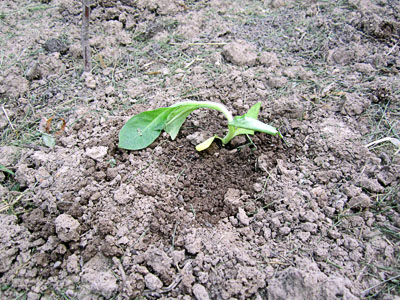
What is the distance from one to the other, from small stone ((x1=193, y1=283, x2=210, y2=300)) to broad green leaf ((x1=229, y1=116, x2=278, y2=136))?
0.75m

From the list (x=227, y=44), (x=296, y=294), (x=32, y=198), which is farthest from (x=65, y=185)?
(x=227, y=44)

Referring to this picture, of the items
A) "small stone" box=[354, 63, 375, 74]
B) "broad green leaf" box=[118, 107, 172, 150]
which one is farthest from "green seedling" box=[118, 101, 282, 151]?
"small stone" box=[354, 63, 375, 74]

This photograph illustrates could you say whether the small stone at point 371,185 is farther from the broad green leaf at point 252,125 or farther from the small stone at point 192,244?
the small stone at point 192,244

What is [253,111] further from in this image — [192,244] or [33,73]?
[33,73]

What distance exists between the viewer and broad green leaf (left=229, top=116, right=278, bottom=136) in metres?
1.53

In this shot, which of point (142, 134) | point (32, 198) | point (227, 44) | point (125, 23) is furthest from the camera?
point (125, 23)

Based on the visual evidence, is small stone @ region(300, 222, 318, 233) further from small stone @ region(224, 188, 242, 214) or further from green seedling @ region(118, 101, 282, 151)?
green seedling @ region(118, 101, 282, 151)

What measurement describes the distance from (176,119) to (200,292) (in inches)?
35.9

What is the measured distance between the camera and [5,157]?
5.86ft

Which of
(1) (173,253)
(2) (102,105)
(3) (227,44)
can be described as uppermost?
(3) (227,44)

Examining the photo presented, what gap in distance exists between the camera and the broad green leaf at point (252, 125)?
1.53 metres

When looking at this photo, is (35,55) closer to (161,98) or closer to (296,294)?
(161,98)

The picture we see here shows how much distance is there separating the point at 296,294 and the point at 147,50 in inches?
74.8

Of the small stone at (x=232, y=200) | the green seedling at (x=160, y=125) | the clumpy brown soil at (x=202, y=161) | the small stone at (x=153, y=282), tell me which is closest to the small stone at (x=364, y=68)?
the clumpy brown soil at (x=202, y=161)
